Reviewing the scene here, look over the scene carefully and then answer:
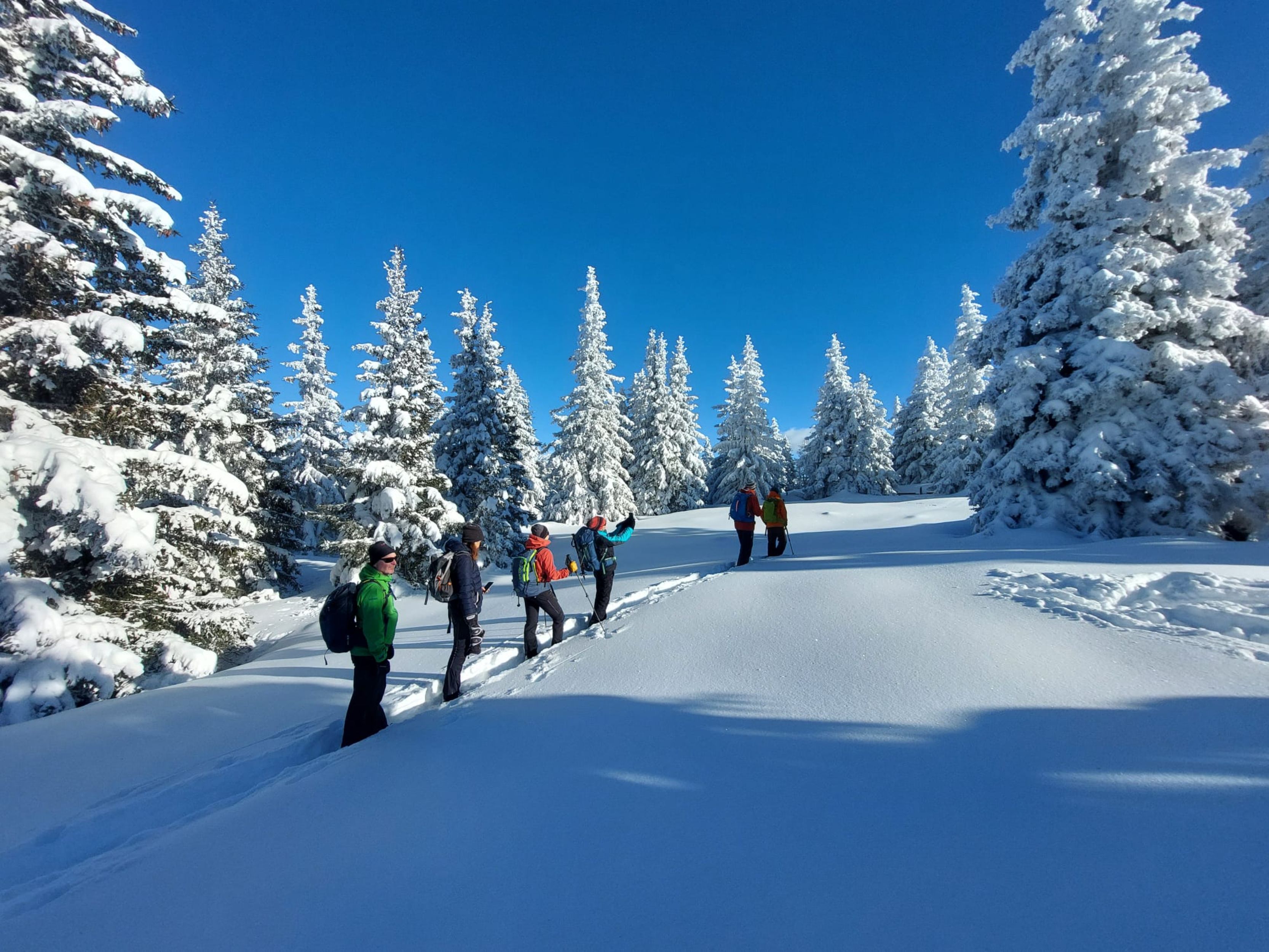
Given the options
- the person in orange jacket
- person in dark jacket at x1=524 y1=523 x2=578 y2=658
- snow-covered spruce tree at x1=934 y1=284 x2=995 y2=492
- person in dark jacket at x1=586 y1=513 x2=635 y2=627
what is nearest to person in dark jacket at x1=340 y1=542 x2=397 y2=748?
person in dark jacket at x1=524 y1=523 x2=578 y2=658

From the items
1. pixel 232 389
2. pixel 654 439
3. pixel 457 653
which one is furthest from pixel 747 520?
pixel 654 439

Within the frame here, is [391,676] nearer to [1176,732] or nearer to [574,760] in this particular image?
[574,760]

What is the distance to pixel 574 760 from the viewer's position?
154 inches

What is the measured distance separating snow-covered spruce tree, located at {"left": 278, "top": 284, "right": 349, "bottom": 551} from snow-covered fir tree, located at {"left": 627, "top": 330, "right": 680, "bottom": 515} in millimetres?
18538

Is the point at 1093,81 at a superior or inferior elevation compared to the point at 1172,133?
superior

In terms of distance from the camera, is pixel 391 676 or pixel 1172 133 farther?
pixel 1172 133

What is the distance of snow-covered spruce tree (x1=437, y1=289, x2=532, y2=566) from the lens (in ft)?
67.5

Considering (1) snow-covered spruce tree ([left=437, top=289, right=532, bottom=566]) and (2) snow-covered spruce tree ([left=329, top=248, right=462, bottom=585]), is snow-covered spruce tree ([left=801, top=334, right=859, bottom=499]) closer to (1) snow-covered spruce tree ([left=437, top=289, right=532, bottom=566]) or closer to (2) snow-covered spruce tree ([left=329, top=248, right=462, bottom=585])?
(1) snow-covered spruce tree ([left=437, top=289, right=532, bottom=566])

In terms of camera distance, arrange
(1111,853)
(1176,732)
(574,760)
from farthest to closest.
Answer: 1. (574,760)
2. (1176,732)
3. (1111,853)

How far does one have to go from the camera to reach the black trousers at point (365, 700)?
4.97 metres

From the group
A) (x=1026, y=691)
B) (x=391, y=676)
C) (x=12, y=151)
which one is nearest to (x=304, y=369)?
(x=12, y=151)

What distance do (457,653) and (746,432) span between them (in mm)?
34167

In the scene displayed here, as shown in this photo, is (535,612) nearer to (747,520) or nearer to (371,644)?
(371,644)

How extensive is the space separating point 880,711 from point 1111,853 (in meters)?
1.69
